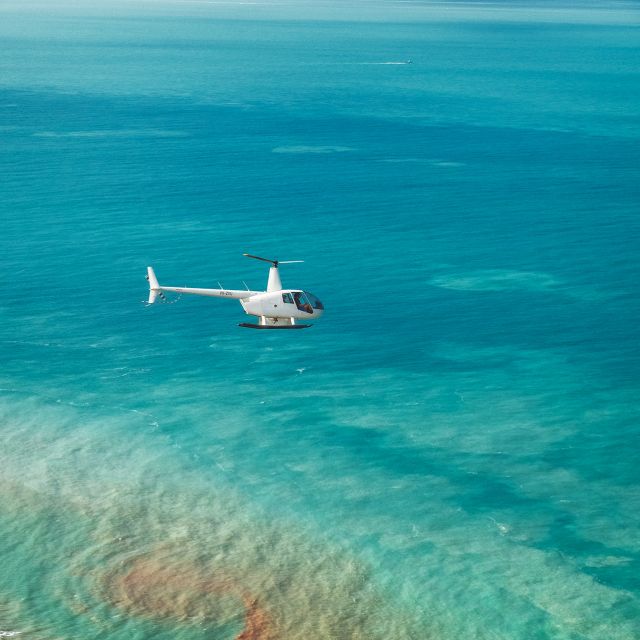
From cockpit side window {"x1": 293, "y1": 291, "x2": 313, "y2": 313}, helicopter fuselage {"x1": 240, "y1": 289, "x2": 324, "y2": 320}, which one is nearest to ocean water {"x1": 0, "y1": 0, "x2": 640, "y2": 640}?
helicopter fuselage {"x1": 240, "y1": 289, "x2": 324, "y2": 320}

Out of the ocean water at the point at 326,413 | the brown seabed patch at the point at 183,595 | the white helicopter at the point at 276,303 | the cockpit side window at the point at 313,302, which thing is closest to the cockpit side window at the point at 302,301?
A: the white helicopter at the point at 276,303

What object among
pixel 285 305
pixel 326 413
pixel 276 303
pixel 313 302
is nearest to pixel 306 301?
pixel 313 302

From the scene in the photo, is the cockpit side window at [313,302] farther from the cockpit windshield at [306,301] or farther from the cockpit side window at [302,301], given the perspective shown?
the cockpit side window at [302,301]

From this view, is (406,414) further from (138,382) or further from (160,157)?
(160,157)

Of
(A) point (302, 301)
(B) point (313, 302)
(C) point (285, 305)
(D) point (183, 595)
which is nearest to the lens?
(D) point (183, 595)

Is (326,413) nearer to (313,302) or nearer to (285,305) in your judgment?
(313,302)

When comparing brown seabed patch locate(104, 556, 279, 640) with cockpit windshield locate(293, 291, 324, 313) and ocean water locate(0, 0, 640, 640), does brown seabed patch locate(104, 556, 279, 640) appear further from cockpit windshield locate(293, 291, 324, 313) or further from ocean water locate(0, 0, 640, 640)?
cockpit windshield locate(293, 291, 324, 313)

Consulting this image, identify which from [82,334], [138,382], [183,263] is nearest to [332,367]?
[138,382]
